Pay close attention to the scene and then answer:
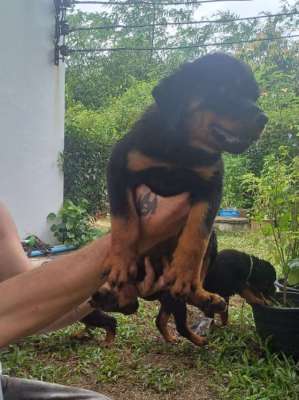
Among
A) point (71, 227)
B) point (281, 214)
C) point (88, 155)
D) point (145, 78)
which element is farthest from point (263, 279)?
point (145, 78)

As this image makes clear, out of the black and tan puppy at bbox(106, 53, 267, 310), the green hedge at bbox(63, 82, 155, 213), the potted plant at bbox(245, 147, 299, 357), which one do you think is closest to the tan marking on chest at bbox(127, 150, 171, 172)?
the black and tan puppy at bbox(106, 53, 267, 310)

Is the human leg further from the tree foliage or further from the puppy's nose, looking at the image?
the tree foliage

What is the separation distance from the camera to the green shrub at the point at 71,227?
702 centimetres

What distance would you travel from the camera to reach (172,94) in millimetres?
1895

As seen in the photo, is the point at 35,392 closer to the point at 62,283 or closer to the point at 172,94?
the point at 62,283

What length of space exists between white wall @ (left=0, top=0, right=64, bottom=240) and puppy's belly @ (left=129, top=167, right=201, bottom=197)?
187 inches

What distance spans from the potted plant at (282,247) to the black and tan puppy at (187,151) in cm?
182

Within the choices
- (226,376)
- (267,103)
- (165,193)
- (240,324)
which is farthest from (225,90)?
(267,103)

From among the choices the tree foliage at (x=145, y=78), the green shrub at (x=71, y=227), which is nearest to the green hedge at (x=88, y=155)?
the tree foliage at (x=145, y=78)

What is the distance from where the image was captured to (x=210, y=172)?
5.89 feet

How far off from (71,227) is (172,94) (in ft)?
17.5

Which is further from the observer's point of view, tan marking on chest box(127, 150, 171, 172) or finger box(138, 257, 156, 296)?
tan marking on chest box(127, 150, 171, 172)

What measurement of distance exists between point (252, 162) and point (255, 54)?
4.48m

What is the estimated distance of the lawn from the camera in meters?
3.03
